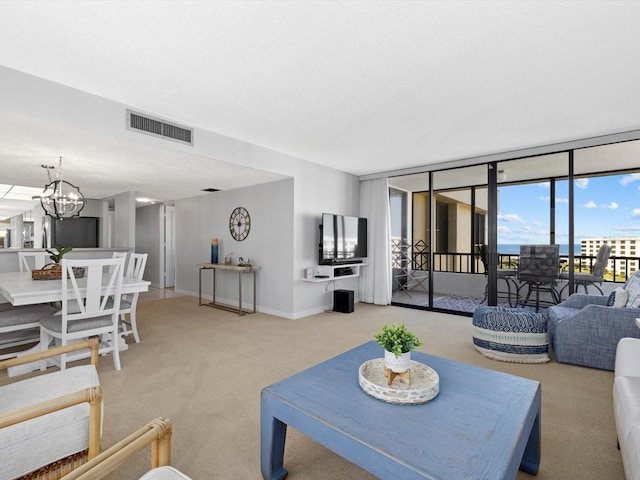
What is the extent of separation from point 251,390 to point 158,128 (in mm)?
2703

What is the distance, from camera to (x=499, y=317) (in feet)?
10.8

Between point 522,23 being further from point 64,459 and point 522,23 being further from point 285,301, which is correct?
point 285,301

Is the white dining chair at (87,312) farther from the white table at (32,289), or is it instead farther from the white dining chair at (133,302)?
the white dining chair at (133,302)

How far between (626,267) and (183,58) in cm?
590

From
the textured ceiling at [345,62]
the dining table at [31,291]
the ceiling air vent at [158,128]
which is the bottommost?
the dining table at [31,291]

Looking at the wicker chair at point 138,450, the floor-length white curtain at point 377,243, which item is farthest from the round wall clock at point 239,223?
the wicker chair at point 138,450

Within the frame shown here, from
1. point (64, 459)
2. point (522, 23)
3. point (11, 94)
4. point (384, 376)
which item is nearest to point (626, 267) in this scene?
point (522, 23)

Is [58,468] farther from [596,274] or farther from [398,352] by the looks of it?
[596,274]

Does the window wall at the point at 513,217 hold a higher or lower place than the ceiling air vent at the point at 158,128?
lower

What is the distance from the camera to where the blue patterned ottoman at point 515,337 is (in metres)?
3.16

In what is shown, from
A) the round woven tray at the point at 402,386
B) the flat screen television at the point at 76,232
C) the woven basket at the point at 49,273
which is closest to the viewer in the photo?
the round woven tray at the point at 402,386

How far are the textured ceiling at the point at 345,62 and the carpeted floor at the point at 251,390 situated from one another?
2.11 meters

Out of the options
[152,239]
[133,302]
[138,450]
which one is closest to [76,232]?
[152,239]

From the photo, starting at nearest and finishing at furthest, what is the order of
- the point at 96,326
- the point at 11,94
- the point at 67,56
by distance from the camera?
the point at 67,56
the point at 11,94
the point at 96,326
